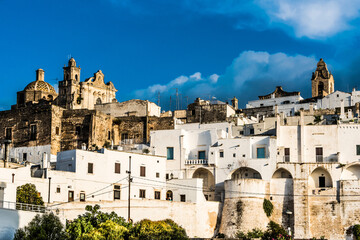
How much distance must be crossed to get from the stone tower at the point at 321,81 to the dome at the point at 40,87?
34635 millimetres

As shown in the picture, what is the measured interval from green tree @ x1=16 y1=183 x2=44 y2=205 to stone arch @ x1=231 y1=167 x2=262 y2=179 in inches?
793

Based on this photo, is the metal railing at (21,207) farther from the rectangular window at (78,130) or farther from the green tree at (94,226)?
the rectangular window at (78,130)

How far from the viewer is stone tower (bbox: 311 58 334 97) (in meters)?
86.4

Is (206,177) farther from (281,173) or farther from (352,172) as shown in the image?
(352,172)

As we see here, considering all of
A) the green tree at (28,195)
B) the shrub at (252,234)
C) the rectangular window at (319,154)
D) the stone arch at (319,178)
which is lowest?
the shrub at (252,234)

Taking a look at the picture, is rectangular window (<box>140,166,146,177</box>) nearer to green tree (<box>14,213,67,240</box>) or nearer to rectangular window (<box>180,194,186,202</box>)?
rectangular window (<box>180,194,186,202</box>)

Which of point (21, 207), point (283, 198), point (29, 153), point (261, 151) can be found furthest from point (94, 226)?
point (29, 153)

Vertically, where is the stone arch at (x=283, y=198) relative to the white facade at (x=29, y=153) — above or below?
below

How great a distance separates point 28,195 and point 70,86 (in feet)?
107

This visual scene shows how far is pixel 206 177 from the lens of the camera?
60375 millimetres

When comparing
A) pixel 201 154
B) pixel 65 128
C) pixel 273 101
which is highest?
pixel 273 101

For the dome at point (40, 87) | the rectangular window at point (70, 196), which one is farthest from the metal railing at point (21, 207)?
the dome at point (40, 87)

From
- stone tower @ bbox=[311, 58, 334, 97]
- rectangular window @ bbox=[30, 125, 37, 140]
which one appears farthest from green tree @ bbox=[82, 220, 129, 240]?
stone tower @ bbox=[311, 58, 334, 97]

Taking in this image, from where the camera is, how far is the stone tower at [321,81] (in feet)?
284
